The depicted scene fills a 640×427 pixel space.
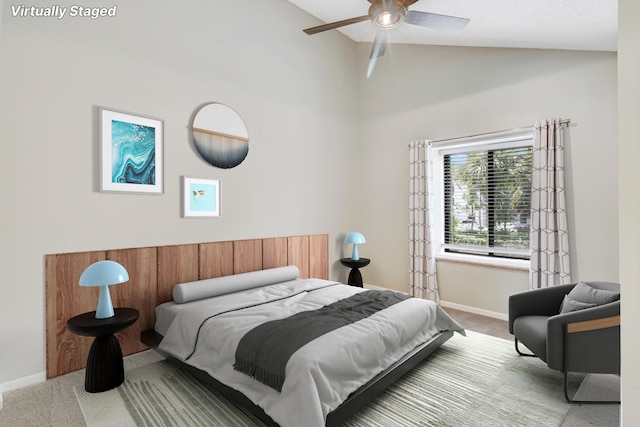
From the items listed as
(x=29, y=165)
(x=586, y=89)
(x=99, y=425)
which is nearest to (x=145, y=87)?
(x=29, y=165)

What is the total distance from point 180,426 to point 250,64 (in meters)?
3.50

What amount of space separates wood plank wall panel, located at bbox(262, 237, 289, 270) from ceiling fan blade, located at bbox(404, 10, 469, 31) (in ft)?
8.83

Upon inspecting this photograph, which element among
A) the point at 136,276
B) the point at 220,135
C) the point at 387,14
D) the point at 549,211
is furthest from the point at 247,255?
the point at 549,211

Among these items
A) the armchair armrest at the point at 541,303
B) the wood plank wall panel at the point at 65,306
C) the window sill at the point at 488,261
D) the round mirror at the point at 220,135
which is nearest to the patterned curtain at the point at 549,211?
the window sill at the point at 488,261

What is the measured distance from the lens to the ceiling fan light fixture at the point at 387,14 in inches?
101

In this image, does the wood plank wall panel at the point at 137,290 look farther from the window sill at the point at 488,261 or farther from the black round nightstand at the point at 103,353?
the window sill at the point at 488,261

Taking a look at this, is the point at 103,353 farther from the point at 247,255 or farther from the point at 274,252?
the point at 274,252

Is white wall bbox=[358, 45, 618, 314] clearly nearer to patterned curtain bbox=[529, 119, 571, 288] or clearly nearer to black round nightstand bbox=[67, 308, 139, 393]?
patterned curtain bbox=[529, 119, 571, 288]

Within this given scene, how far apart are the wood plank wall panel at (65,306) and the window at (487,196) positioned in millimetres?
4085

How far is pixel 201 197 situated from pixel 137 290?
3.41 feet

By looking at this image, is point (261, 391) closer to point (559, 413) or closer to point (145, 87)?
point (559, 413)

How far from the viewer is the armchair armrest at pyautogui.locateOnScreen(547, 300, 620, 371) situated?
209 cm

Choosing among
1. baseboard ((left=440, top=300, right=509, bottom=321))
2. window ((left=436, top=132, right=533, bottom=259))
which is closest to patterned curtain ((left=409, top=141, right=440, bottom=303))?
baseboard ((left=440, top=300, right=509, bottom=321))

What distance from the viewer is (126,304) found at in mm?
2887
